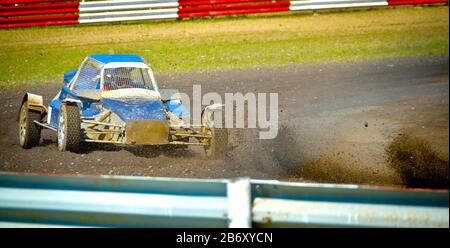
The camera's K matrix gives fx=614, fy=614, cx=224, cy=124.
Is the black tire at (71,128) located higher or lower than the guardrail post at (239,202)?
higher

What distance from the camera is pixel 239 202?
2.80 metres

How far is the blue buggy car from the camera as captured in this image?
6.90m

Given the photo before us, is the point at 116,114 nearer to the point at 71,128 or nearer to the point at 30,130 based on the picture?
the point at 71,128

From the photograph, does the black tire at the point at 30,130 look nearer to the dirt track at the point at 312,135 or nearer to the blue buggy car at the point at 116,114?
the blue buggy car at the point at 116,114

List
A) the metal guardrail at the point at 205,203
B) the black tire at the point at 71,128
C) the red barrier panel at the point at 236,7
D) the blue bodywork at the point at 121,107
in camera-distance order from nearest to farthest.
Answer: the metal guardrail at the point at 205,203, the black tire at the point at 71,128, the blue bodywork at the point at 121,107, the red barrier panel at the point at 236,7

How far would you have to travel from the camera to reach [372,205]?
9.02 feet

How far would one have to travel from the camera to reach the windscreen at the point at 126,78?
7.86 metres

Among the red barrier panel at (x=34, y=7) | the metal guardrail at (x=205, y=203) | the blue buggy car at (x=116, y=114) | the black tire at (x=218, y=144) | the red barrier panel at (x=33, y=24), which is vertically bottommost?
the metal guardrail at (x=205, y=203)

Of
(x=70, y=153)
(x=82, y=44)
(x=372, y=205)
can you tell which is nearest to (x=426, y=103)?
(x=70, y=153)

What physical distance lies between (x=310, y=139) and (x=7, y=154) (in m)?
3.76

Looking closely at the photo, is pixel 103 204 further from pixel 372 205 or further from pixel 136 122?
pixel 136 122

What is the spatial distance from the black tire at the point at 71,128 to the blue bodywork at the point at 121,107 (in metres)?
0.41
